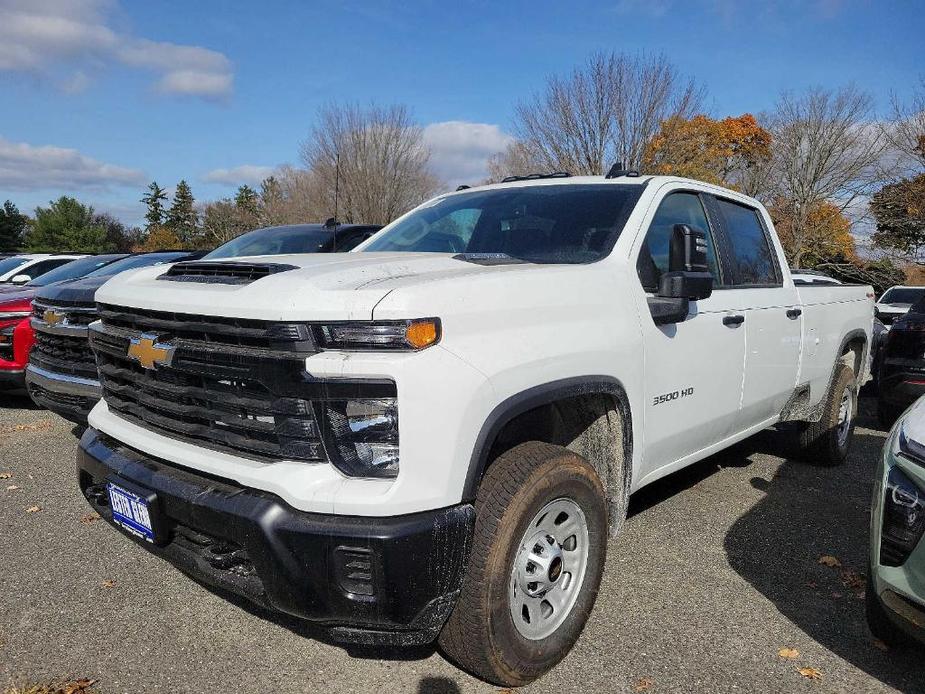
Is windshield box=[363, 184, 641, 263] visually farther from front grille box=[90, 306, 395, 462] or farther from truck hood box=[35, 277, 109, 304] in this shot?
truck hood box=[35, 277, 109, 304]

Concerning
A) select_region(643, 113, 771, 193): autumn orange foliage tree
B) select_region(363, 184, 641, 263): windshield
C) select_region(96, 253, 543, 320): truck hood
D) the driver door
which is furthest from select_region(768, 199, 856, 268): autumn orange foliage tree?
select_region(96, 253, 543, 320): truck hood

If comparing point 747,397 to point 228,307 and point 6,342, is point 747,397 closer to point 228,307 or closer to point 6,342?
point 228,307

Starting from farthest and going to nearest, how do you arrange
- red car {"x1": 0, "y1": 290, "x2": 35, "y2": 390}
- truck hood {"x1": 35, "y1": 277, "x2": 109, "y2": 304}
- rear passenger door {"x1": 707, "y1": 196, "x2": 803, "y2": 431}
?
red car {"x1": 0, "y1": 290, "x2": 35, "y2": 390}
truck hood {"x1": 35, "y1": 277, "x2": 109, "y2": 304}
rear passenger door {"x1": 707, "y1": 196, "x2": 803, "y2": 431}

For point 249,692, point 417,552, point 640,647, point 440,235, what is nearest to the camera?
A: point 417,552

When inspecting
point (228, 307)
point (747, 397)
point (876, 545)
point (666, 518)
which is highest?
point (228, 307)

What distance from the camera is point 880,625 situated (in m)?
2.74

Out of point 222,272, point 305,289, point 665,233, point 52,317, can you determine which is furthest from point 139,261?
point 305,289

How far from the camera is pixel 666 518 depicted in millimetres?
4242

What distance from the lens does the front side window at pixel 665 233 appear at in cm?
315

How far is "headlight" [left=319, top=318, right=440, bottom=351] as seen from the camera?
2066 millimetres

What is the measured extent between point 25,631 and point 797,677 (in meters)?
3.11

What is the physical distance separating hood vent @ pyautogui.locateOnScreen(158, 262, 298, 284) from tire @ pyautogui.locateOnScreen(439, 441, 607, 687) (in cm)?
105

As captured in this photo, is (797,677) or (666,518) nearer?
(797,677)

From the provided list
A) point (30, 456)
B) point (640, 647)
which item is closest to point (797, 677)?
point (640, 647)
